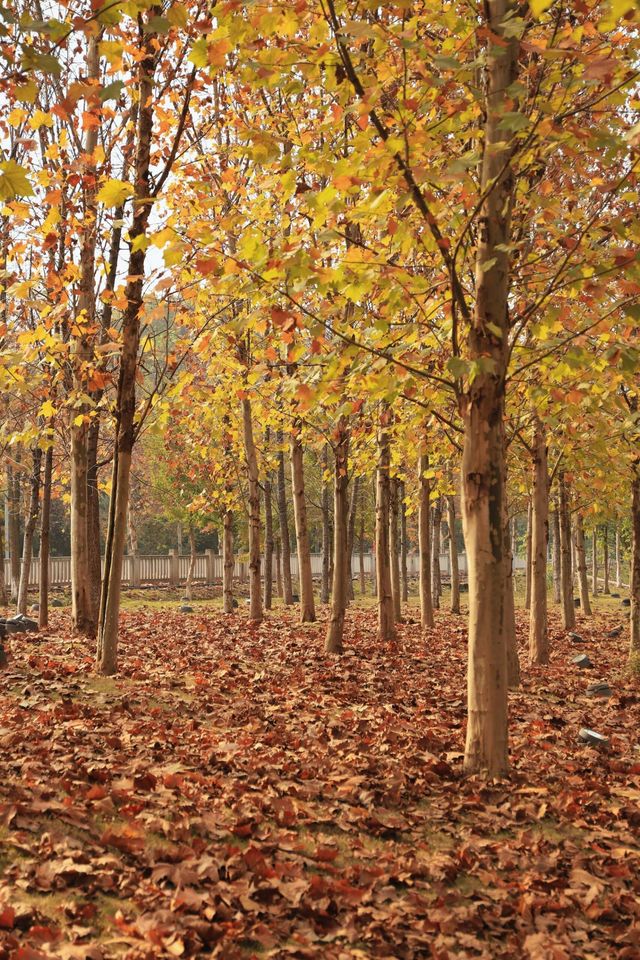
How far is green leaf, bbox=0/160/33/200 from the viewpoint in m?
3.40

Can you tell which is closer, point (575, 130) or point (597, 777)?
point (575, 130)

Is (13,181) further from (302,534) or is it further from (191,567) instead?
(191,567)

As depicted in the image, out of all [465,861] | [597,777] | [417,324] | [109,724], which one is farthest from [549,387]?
[109,724]

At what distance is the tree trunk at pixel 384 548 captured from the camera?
37.7 feet

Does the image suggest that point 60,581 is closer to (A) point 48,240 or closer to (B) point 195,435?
(B) point 195,435

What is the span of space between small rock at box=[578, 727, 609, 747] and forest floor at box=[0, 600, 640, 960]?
88mm

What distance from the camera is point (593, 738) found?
22.8 ft

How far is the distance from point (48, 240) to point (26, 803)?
4.34 m

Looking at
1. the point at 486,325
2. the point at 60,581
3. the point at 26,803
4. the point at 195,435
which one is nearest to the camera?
the point at 26,803

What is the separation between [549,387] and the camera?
23.5ft

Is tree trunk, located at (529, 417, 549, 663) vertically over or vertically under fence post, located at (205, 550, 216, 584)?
over

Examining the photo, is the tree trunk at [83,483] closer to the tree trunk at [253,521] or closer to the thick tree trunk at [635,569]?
the tree trunk at [253,521]

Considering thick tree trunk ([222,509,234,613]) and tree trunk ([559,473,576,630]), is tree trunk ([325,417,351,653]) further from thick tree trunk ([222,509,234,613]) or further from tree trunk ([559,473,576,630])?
thick tree trunk ([222,509,234,613])

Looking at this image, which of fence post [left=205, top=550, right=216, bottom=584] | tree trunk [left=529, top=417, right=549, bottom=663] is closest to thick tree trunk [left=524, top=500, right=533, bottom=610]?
tree trunk [left=529, top=417, right=549, bottom=663]
